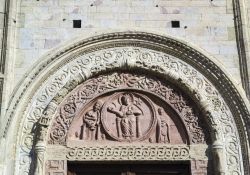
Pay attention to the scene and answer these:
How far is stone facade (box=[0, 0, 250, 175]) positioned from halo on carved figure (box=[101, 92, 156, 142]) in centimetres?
2

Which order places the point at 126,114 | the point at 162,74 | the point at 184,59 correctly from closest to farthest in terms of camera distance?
the point at 126,114 < the point at 162,74 < the point at 184,59

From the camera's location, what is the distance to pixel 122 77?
31.0 feet

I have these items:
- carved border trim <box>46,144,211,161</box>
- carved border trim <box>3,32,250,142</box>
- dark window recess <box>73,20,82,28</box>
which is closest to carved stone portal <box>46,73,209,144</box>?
carved border trim <box>46,144,211,161</box>

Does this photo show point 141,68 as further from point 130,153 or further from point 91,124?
point 130,153

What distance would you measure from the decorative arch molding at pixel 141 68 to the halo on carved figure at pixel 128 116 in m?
0.61

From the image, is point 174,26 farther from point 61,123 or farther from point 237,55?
point 61,123

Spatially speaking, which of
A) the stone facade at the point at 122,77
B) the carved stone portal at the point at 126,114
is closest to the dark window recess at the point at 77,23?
the stone facade at the point at 122,77

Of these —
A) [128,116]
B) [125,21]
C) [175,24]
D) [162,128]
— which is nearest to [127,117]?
[128,116]

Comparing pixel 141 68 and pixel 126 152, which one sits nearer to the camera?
pixel 126 152

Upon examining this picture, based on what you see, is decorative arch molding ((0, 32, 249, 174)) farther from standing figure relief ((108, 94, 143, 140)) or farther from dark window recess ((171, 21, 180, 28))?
standing figure relief ((108, 94, 143, 140))

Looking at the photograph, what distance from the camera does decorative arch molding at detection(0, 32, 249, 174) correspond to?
8727 mm

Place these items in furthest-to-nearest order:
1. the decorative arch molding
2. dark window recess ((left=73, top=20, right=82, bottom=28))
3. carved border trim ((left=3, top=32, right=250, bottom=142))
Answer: dark window recess ((left=73, top=20, right=82, bottom=28))
carved border trim ((left=3, top=32, right=250, bottom=142))
the decorative arch molding

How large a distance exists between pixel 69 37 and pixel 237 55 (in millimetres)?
3323

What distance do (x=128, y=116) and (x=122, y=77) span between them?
2.66 feet
